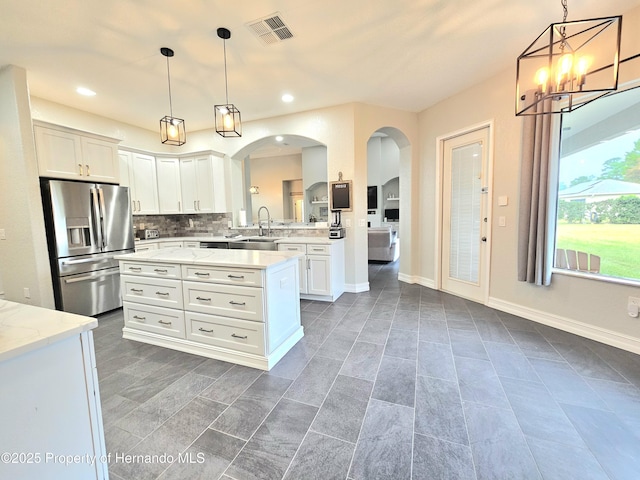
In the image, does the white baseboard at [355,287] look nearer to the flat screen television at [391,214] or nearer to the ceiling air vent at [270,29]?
the ceiling air vent at [270,29]

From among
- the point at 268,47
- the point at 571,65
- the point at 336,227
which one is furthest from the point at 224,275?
the point at 571,65

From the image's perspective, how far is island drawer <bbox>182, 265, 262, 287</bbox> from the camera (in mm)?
2229

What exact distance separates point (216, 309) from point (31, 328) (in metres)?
1.41

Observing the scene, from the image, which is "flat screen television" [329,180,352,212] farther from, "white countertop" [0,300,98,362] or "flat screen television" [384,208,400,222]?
"flat screen television" [384,208,400,222]

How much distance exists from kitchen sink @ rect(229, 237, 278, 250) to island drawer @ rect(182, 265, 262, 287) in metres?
1.79

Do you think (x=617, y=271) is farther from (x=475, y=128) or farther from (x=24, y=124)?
(x=24, y=124)

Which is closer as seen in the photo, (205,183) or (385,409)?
(385,409)

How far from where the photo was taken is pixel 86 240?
11.3 ft

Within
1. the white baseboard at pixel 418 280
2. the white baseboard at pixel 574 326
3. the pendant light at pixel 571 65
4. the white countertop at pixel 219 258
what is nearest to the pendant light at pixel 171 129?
the white countertop at pixel 219 258

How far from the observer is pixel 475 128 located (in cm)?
365

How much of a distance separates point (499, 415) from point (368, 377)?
2.86 ft

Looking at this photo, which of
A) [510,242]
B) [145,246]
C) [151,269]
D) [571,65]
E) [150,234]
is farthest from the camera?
[150,234]

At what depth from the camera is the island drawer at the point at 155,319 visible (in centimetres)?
258

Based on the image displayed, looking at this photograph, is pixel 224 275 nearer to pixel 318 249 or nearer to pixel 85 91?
pixel 318 249
